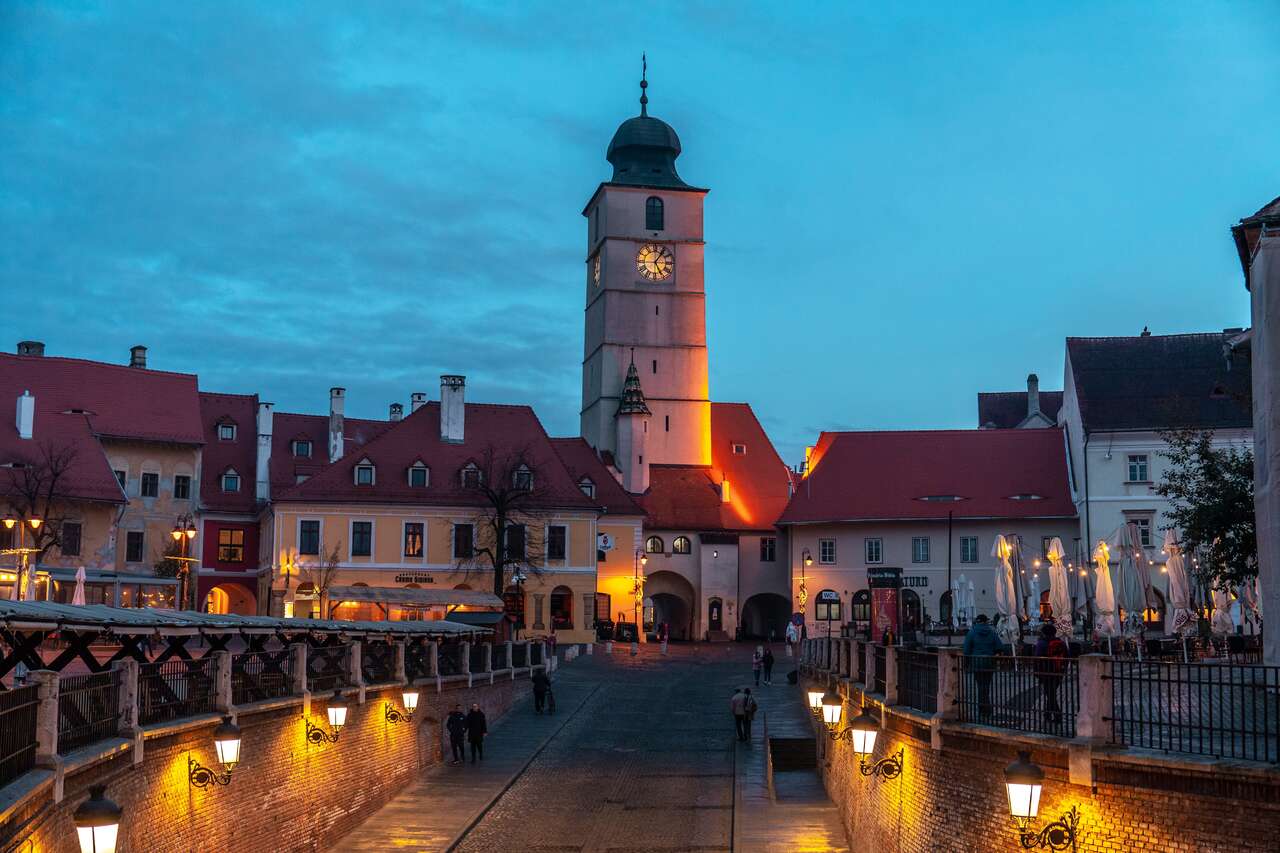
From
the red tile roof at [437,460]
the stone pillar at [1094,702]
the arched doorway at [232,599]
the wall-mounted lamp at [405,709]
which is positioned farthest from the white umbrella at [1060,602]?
the arched doorway at [232,599]

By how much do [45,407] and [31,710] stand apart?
5417cm

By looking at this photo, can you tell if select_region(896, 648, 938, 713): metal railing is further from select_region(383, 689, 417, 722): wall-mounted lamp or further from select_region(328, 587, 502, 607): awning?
select_region(328, 587, 502, 607): awning

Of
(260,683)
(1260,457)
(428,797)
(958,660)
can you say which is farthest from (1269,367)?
(428,797)

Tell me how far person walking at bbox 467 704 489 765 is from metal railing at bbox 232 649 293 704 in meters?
11.1

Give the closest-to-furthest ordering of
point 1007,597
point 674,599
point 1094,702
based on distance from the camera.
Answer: point 1094,702 < point 1007,597 < point 674,599

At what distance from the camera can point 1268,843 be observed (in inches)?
470

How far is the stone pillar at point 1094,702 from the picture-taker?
13773mm

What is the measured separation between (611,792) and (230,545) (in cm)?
4605

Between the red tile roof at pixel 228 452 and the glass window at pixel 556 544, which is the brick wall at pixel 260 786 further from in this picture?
the red tile roof at pixel 228 452

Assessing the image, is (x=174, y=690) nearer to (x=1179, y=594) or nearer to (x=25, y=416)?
(x=1179, y=594)

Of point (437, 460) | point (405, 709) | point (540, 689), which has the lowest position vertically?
point (540, 689)

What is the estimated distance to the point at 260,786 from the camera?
2150 centimetres

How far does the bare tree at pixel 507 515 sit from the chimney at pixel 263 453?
11268 millimetres

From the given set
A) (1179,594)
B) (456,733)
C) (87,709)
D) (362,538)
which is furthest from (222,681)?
(362,538)
